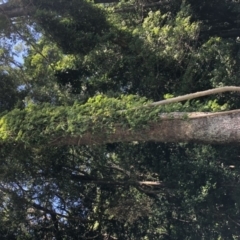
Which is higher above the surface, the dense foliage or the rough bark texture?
the dense foliage

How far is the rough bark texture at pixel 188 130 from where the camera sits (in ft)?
23.3

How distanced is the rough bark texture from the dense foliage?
2088 millimetres

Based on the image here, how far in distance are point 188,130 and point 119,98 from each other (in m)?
2.60

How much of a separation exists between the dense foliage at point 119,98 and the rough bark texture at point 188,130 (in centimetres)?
209

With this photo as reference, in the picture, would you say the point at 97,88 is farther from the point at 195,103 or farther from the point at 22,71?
the point at 195,103

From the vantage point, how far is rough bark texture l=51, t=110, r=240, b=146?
23.3ft

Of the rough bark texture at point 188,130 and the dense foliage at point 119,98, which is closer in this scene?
the rough bark texture at point 188,130

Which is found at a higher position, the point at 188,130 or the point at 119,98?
the point at 119,98

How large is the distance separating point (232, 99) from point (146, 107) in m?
3.42

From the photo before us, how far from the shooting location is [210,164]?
10.1 m

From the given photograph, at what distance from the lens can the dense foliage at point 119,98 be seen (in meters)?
9.87

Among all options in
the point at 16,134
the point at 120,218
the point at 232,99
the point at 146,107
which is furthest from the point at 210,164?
the point at 16,134

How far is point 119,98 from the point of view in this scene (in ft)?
31.1

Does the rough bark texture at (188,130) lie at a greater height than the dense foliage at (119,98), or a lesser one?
lesser
